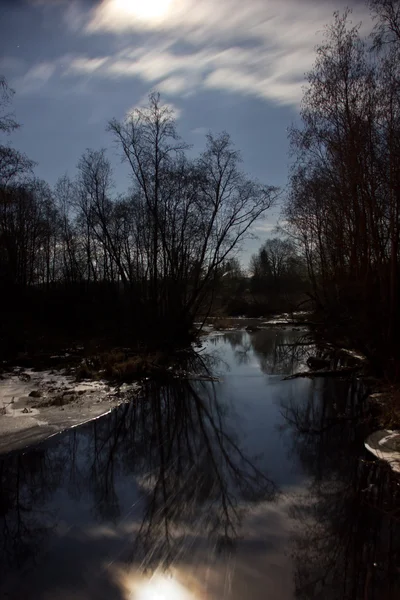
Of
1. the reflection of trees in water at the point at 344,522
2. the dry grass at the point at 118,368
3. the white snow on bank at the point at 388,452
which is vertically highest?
the dry grass at the point at 118,368

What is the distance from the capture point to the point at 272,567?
519 centimetres

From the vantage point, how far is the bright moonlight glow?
4.62 m

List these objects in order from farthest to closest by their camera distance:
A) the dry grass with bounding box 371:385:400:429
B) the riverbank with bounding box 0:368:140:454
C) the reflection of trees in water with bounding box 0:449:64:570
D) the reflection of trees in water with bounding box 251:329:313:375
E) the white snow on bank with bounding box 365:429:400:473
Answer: the reflection of trees in water with bounding box 251:329:313:375
the riverbank with bounding box 0:368:140:454
the dry grass with bounding box 371:385:400:429
the white snow on bank with bounding box 365:429:400:473
the reflection of trees in water with bounding box 0:449:64:570

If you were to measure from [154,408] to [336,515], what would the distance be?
7605 millimetres

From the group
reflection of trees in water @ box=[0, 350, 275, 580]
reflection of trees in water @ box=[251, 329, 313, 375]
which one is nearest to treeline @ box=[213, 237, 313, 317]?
reflection of trees in water @ box=[251, 329, 313, 375]

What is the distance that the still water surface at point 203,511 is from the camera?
195 inches

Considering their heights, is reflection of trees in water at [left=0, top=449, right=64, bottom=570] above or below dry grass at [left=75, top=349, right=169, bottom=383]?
below

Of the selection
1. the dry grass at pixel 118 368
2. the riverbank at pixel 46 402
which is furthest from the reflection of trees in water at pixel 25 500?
the dry grass at pixel 118 368

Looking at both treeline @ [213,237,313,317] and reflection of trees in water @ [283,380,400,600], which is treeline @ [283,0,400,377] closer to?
reflection of trees in water @ [283,380,400,600]

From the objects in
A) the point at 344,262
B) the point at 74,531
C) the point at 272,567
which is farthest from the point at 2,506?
the point at 344,262

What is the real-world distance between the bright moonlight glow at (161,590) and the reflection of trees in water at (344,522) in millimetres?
Result: 1137

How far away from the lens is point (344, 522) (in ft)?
20.5

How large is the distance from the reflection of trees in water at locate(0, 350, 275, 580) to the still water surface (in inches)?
1.1

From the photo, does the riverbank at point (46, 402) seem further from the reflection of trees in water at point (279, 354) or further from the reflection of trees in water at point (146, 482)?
the reflection of trees in water at point (279, 354)
